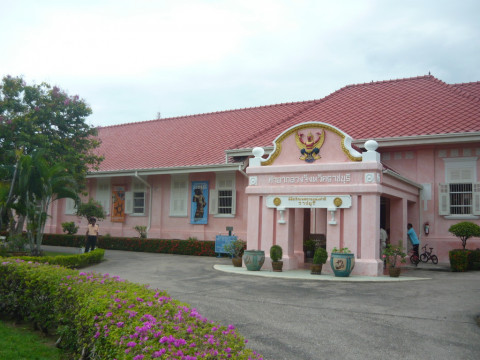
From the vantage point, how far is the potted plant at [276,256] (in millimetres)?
14199

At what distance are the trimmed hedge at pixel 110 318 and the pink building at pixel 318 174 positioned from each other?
27.1ft

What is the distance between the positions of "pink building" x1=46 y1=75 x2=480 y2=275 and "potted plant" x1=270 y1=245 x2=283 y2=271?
20.4 inches

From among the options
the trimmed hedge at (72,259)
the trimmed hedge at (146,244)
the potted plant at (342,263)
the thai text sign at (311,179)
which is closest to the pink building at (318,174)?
the thai text sign at (311,179)

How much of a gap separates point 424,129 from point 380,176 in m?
3.99

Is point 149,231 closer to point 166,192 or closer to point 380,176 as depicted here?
point 166,192

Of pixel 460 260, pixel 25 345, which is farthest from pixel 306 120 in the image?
pixel 25 345

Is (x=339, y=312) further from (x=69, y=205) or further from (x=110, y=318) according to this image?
(x=69, y=205)

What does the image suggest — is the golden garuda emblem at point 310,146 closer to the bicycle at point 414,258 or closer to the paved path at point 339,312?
the paved path at point 339,312

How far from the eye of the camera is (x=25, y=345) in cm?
655

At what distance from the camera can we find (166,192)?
22453mm

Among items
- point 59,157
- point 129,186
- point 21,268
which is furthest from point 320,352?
point 129,186

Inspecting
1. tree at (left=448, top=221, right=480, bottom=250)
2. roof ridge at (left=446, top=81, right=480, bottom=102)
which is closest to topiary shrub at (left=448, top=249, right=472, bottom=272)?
tree at (left=448, top=221, right=480, bottom=250)

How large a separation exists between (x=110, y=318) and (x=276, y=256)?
962cm

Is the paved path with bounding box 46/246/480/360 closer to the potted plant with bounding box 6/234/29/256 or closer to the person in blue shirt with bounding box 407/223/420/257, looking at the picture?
the person in blue shirt with bounding box 407/223/420/257
